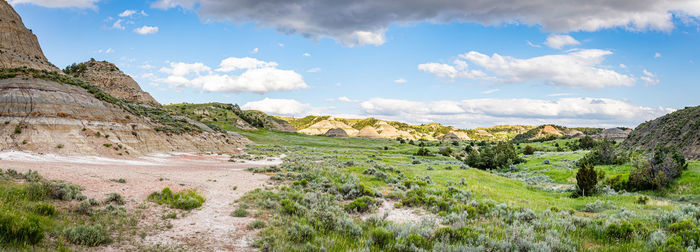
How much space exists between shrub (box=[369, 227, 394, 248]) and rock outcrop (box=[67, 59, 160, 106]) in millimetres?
79709

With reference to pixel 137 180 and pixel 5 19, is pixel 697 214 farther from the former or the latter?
pixel 5 19

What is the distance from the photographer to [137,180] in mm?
15875

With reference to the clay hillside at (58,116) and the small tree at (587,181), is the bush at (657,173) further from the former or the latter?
the clay hillside at (58,116)

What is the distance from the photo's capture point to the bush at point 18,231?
6711 millimetres

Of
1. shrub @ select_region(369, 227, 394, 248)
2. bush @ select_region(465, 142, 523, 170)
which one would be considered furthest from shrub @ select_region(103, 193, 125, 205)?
bush @ select_region(465, 142, 523, 170)

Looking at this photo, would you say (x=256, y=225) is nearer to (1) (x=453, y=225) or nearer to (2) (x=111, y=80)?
(1) (x=453, y=225)

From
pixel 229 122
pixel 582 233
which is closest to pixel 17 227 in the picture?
pixel 582 233

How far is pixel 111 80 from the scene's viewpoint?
74.9 m

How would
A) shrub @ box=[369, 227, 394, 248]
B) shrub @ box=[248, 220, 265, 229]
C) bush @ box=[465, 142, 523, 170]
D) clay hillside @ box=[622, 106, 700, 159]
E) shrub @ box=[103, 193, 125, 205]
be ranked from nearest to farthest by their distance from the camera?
shrub @ box=[369, 227, 394, 248], shrub @ box=[248, 220, 265, 229], shrub @ box=[103, 193, 125, 205], clay hillside @ box=[622, 106, 700, 159], bush @ box=[465, 142, 523, 170]

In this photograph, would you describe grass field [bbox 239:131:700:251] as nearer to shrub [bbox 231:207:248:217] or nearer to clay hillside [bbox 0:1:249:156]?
shrub [bbox 231:207:248:217]

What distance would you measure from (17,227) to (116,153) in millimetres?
27941

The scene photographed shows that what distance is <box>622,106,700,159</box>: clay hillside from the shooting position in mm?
39469

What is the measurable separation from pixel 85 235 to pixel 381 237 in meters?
7.57

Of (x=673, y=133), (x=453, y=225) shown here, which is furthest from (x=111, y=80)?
(x=673, y=133)
